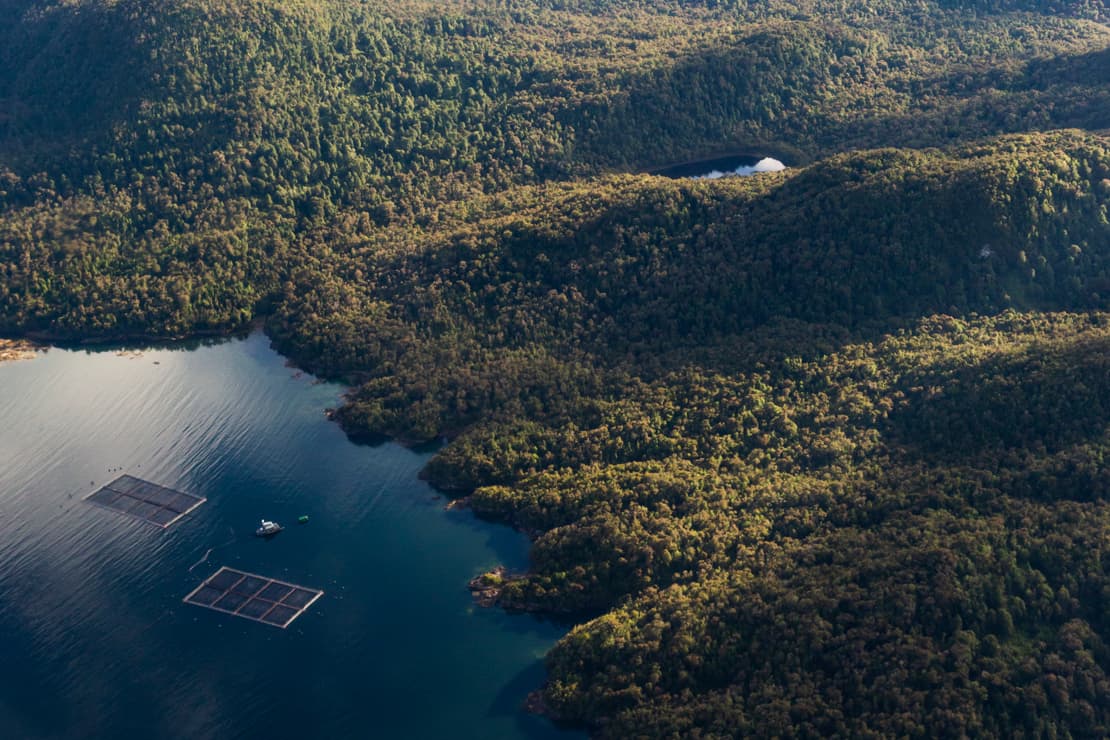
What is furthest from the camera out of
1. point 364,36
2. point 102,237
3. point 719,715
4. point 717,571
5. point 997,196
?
point 364,36

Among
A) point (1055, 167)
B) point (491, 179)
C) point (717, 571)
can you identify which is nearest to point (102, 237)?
point (491, 179)

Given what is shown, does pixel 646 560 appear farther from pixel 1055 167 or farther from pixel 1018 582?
pixel 1055 167

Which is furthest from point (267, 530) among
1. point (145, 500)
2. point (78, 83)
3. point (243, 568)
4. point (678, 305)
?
point (78, 83)

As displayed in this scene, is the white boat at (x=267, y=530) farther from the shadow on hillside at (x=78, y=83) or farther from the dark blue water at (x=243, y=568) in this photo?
the shadow on hillside at (x=78, y=83)

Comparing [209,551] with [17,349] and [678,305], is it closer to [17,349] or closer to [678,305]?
[17,349]

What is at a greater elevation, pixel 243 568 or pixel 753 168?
pixel 753 168
